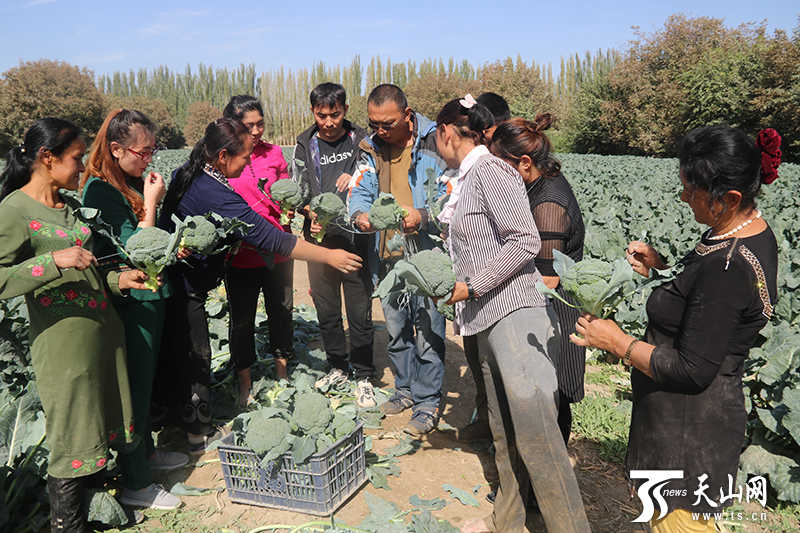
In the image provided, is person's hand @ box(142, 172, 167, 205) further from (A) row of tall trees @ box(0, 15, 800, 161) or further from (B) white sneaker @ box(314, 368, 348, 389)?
(A) row of tall trees @ box(0, 15, 800, 161)

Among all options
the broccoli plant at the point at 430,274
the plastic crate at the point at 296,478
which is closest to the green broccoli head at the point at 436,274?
the broccoli plant at the point at 430,274

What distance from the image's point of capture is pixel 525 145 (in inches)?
102

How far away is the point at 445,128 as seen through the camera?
260cm

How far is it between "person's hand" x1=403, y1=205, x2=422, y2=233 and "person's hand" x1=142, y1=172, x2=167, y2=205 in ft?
Result: 5.06

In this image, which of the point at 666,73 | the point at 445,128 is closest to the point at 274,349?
the point at 445,128

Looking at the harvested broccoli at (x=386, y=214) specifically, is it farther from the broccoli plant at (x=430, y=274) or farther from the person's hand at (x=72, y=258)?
the person's hand at (x=72, y=258)

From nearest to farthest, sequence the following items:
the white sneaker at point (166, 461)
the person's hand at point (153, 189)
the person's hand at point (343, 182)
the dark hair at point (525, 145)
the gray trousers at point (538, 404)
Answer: the gray trousers at point (538, 404), the dark hair at point (525, 145), the person's hand at point (153, 189), the white sneaker at point (166, 461), the person's hand at point (343, 182)

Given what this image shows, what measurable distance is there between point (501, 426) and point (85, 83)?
57.0 meters

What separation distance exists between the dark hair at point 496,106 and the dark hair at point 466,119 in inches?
42.6

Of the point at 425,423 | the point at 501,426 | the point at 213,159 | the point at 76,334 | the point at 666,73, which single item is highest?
the point at 666,73

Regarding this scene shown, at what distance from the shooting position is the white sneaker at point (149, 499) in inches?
114

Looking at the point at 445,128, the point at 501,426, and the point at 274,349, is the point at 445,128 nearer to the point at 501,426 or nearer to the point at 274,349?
the point at 501,426

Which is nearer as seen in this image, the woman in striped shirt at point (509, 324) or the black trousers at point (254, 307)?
the woman in striped shirt at point (509, 324)

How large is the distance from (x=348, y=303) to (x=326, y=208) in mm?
1056
